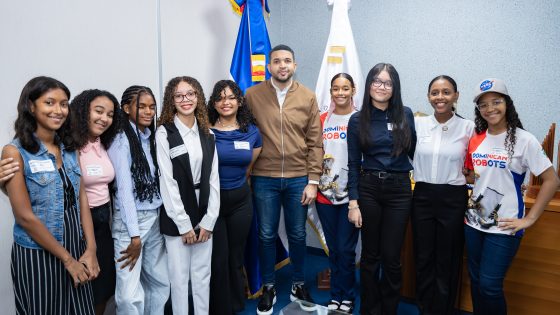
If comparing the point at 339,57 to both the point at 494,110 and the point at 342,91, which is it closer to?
the point at 342,91

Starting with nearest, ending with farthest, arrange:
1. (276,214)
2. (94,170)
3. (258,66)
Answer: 1. (94,170)
2. (276,214)
3. (258,66)

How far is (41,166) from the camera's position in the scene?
1.50 meters

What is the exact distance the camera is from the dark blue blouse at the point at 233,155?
2.22 m

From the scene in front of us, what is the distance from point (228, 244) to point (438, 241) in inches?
51.7

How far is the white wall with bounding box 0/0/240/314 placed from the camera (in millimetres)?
1918

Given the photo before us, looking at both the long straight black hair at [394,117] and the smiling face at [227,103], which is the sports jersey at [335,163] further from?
the smiling face at [227,103]

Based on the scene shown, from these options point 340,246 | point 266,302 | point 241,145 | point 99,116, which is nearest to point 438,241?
point 340,246

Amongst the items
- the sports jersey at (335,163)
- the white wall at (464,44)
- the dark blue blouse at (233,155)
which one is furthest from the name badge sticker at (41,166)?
the white wall at (464,44)

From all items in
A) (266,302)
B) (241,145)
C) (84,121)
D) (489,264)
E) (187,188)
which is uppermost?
(84,121)

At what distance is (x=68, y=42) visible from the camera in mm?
2150

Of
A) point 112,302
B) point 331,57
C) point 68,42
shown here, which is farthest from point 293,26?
point 112,302

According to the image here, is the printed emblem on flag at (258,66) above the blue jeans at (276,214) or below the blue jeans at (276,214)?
above

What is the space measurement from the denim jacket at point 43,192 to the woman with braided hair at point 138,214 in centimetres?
32

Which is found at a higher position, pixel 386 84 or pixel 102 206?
pixel 386 84
